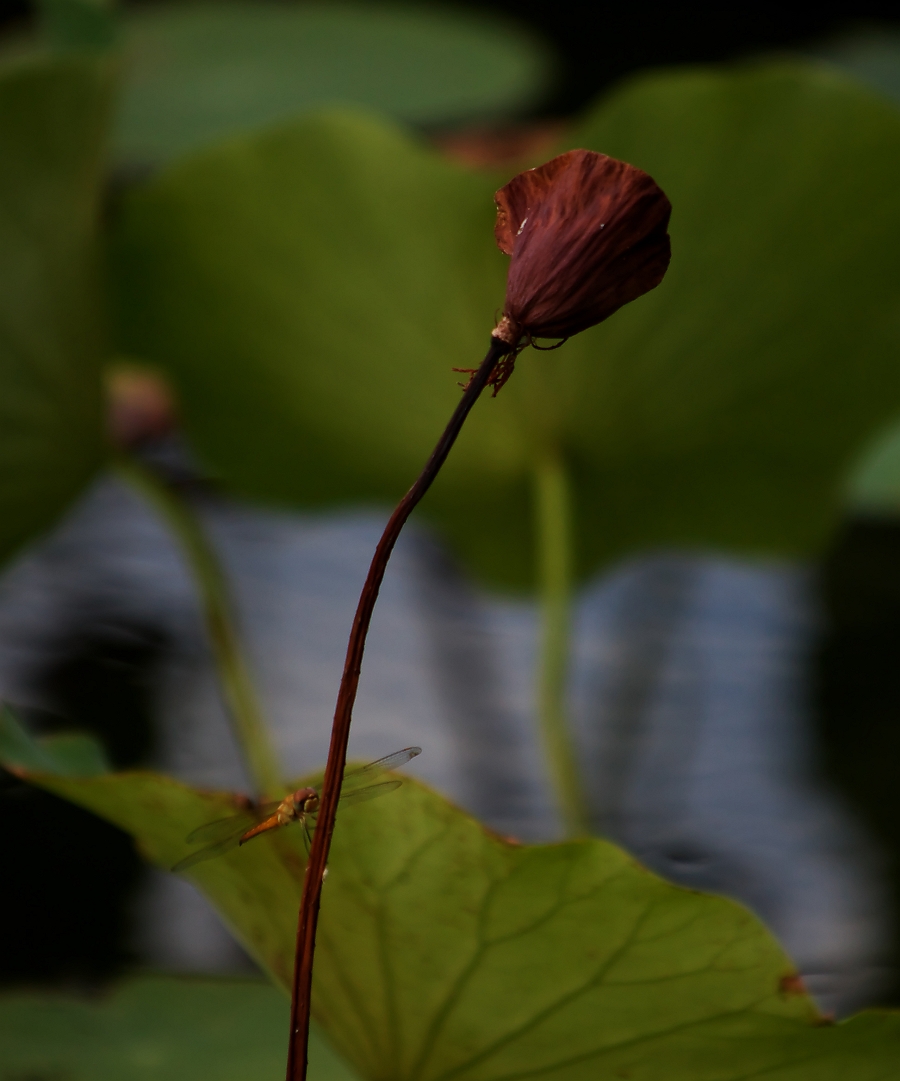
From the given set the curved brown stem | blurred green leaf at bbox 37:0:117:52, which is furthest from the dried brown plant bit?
blurred green leaf at bbox 37:0:117:52

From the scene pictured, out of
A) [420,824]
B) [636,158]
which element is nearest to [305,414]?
[636,158]

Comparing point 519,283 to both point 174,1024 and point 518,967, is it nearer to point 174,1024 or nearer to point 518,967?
point 518,967

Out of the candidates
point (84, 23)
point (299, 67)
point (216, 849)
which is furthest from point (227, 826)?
point (299, 67)

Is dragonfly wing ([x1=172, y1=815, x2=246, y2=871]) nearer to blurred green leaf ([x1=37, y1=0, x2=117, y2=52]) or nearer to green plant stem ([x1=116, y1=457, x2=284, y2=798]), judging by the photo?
green plant stem ([x1=116, y1=457, x2=284, y2=798])

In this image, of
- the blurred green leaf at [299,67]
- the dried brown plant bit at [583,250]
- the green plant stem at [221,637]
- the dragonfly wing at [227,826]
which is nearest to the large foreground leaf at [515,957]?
the dragonfly wing at [227,826]

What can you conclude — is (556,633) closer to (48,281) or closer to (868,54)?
(48,281)

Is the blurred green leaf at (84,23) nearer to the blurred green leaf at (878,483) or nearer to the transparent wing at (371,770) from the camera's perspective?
the transparent wing at (371,770)

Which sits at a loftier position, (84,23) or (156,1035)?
(84,23)
